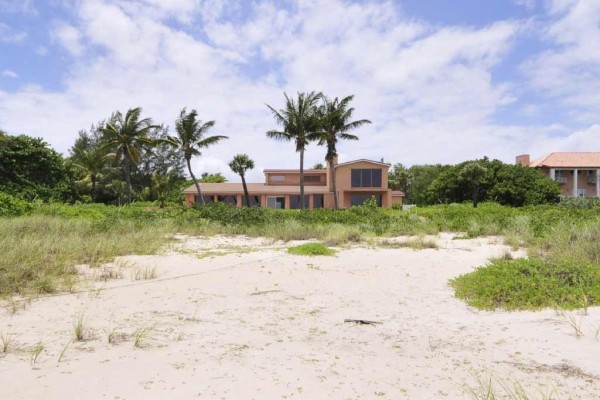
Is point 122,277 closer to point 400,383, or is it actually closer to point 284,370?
point 284,370

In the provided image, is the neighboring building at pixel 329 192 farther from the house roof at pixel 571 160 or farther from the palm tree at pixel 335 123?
the house roof at pixel 571 160

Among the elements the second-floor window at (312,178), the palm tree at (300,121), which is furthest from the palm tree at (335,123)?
the second-floor window at (312,178)

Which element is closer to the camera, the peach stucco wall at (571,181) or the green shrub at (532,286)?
the green shrub at (532,286)

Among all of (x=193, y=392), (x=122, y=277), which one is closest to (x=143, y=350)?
(x=193, y=392)

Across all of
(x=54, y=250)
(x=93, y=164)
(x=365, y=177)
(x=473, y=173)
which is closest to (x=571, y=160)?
(x=473, y=173)

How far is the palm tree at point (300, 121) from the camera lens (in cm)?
3438

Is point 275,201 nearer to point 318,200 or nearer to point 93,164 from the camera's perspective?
point 318,200

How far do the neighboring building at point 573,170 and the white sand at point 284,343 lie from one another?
47.2 m

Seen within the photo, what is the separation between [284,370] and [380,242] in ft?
31.4

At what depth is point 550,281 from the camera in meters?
6.64

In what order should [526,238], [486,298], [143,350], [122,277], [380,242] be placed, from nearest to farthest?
[143,350] → [486,298] → [122,277] → [526,238] → [380,242]

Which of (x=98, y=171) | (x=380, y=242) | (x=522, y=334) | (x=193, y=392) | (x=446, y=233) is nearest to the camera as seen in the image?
(x=193, y=392)

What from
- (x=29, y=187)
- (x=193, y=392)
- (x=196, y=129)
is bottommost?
(x=193, y=392)

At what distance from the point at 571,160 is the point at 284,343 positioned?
53811 millimetres
